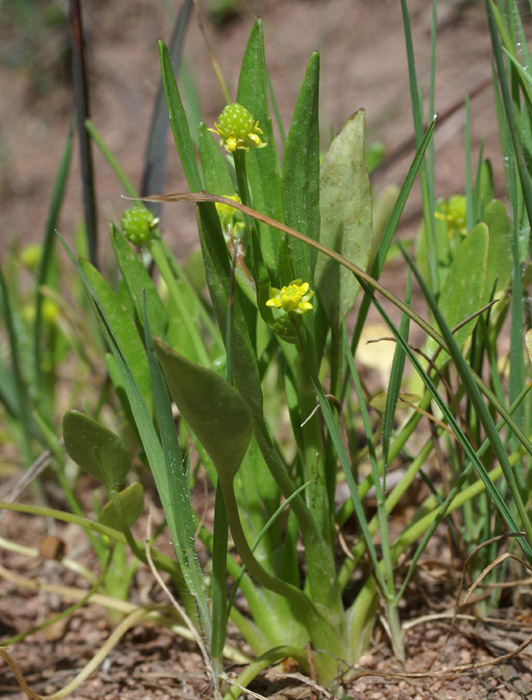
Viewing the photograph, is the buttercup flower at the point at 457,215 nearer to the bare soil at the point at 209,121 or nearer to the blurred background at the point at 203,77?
the bare soil at the point at 209,121

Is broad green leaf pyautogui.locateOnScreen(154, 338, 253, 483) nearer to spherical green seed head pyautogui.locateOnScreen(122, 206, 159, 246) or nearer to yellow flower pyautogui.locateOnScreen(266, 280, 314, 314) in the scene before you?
yellow flower pyautogui.locateOnScreen(266, 280, 314, 314)

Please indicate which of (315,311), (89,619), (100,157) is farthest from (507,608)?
(100,157)

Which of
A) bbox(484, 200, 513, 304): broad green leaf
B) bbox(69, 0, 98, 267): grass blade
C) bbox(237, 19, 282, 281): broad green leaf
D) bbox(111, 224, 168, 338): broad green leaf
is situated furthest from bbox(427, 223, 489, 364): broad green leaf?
bbox(69, 0, 98, 267): grass blade

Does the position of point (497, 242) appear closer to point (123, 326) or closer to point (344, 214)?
point (344, 214)

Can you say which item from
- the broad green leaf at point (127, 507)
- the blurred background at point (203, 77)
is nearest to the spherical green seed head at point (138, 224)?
the broad green leaf at point (127, 507)

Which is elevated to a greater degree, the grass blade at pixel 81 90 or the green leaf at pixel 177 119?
the grass blade at pixel 81 90

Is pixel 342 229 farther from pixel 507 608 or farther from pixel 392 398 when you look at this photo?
pixel 507 608

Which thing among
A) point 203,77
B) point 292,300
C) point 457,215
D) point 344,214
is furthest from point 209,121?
point 292,300
